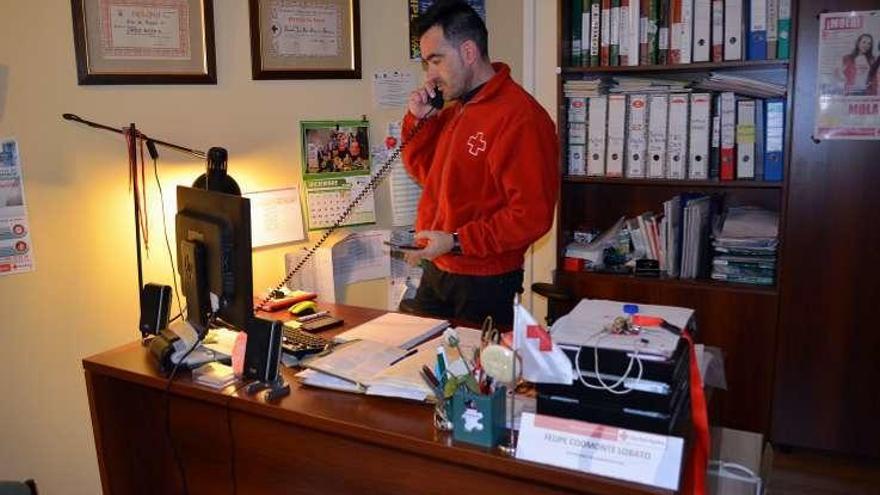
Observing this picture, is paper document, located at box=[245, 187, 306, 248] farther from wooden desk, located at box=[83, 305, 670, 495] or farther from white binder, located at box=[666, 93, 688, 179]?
white binder, located at box=[666, 93, 688, 179]

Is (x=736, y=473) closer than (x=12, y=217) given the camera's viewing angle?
Yes

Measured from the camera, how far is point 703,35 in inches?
114

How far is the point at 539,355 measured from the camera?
4.21ft

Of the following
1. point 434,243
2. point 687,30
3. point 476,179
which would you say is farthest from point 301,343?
point 687,30

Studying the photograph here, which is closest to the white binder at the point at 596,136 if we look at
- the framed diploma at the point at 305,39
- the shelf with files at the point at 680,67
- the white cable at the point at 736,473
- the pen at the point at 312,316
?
the shelf with files at the point at 680,67

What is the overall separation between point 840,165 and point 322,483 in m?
2.16

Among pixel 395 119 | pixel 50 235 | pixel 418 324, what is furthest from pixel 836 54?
pixel 50 235

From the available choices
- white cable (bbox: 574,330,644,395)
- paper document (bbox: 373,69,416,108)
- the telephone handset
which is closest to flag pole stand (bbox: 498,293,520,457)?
white cable (bbox: 574,330,644,395)

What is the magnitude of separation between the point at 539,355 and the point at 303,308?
1154 mm

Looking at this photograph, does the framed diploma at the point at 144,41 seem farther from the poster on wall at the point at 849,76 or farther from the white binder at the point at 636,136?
the poster on wall at the point at 849,76

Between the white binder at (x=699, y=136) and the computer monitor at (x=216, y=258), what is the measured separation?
6.32ft

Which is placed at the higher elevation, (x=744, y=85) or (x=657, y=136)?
(x=744, y=85)

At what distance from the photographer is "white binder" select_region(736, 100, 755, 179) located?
288 centimetres

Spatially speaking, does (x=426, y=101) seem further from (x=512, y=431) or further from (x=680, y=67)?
(x=512, y=431)
